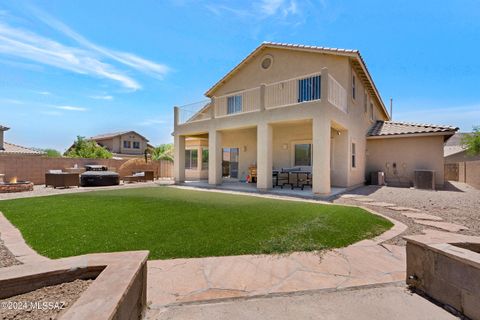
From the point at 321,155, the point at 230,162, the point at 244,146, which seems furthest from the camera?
the point at 230,162

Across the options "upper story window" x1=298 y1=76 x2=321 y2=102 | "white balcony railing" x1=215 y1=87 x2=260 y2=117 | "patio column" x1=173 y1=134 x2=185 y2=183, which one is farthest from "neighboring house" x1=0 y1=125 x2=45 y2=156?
"upper story window" x1=298 y1=76 x2=321 y2=102

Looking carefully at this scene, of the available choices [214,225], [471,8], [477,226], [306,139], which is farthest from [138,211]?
[471,8]

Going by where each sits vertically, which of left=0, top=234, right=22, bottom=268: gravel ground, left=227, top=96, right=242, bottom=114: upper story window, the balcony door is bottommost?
left=0, top=234, right=22, bottom=268: gravel ground

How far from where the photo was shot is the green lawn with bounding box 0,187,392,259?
3.85m

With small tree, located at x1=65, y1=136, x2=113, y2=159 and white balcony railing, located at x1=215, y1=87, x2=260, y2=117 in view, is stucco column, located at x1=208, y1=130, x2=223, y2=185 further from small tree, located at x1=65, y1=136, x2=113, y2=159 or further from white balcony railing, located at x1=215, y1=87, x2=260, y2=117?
small tree, located at x1=65, y1=136, x2=113, y2=159

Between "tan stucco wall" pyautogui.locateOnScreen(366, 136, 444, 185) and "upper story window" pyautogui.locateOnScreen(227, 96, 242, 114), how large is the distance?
8822 mm

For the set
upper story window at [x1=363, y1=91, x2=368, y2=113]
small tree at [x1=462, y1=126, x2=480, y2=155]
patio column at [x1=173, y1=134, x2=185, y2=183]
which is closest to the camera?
patio column at [x1=173, y1=134, x2=185, y2=183]

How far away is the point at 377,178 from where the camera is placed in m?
14.1

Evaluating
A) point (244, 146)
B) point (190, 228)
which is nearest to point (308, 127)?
point (244, 146)

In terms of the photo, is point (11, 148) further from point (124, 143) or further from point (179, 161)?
point (179, 161)

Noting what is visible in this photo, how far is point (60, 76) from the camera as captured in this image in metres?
13.3

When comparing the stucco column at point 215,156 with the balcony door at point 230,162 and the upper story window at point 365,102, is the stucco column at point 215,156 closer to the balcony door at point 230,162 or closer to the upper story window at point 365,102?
the balcony door at point 230,162

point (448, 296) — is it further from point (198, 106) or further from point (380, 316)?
point (198, 106)

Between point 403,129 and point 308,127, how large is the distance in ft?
21.7
